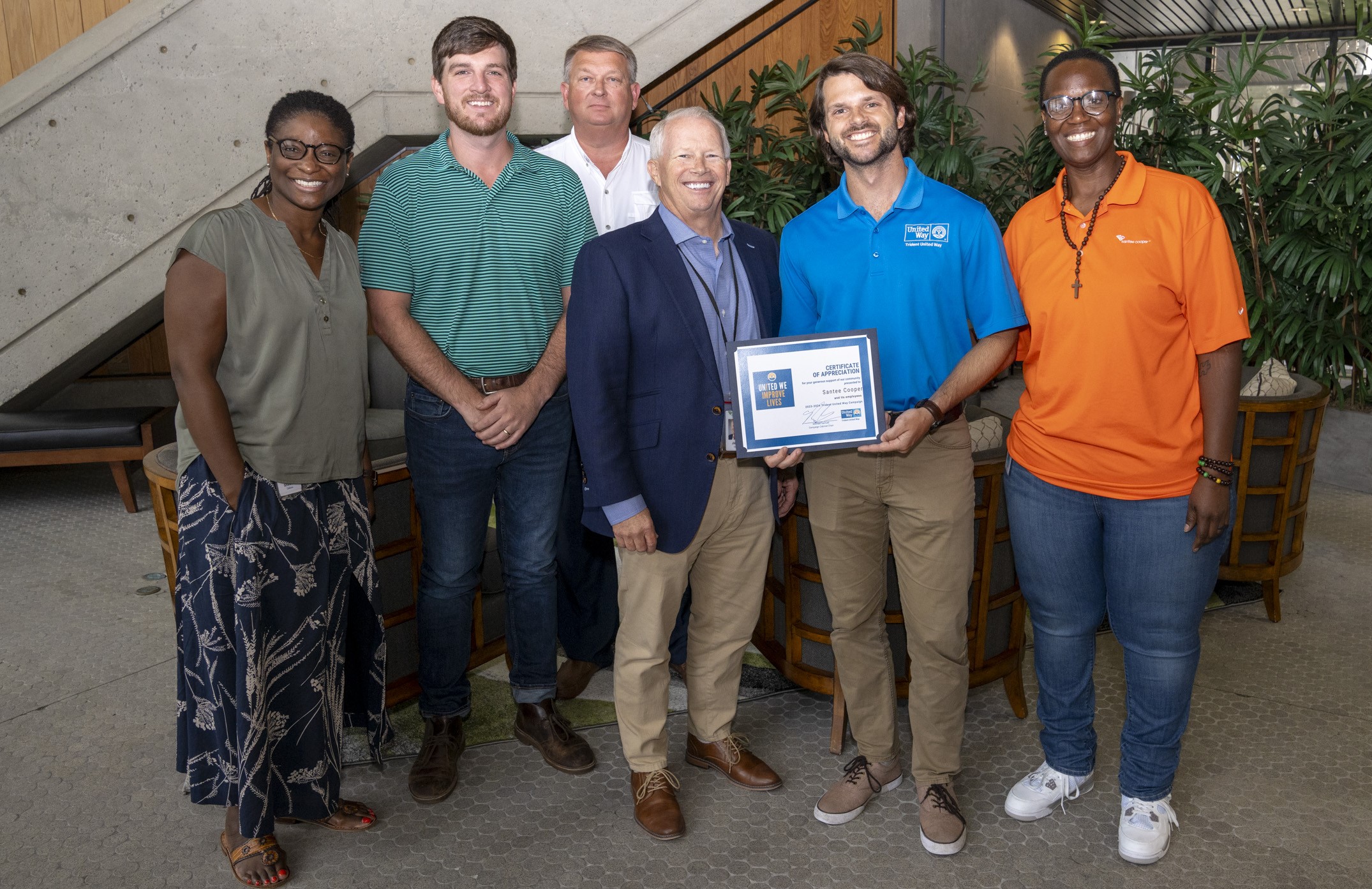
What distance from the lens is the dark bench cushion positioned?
5.35m

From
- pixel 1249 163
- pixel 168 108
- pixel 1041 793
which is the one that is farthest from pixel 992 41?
pixel 1041 793

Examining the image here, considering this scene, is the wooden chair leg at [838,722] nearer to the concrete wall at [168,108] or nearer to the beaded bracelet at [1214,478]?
the beaded bracelet at [1214,478]

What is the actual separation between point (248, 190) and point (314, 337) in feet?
9.93

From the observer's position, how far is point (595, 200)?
2.91 metres

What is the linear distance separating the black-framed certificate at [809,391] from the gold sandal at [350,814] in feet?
4.28

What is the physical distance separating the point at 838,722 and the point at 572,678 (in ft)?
2.78

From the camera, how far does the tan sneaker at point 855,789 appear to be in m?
2.49

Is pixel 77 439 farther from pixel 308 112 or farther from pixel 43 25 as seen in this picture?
pixel 308 112

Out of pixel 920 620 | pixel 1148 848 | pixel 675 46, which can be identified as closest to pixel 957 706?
pixel 920 620

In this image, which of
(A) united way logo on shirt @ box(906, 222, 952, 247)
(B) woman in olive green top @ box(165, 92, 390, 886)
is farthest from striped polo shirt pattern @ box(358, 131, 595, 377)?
(A) united way logo on shirt @ box(906, 222, 952, 247)

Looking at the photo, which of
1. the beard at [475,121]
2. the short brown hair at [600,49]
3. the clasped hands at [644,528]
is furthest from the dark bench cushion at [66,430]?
the clasped hands at [644,528]

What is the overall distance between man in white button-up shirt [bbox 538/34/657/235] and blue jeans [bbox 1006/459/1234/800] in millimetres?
1297

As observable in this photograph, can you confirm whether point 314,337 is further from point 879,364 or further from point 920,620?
point 920,620

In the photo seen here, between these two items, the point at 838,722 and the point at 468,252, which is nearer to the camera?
the point at 468,252
